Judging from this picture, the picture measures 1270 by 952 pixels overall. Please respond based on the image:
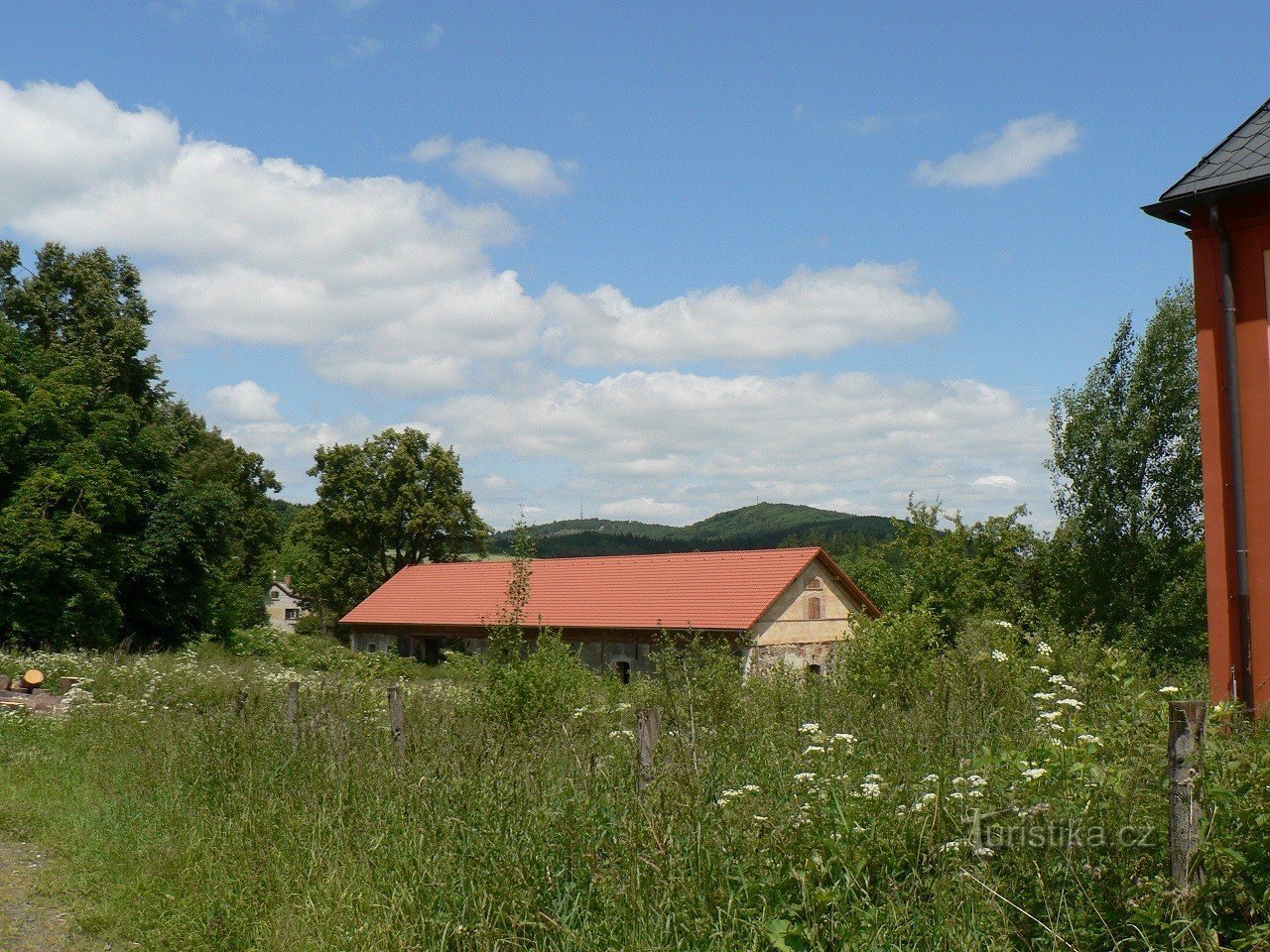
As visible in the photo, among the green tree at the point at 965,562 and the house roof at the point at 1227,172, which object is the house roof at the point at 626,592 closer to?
the green tree at the point at 965,562

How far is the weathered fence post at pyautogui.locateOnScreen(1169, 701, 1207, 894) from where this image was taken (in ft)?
11.5

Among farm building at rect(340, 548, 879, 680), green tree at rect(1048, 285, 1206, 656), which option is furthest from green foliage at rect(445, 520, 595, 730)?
green tree at rect(1048, 285, 1206, 656)

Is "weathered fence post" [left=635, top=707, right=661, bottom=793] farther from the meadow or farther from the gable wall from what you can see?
the gable wall

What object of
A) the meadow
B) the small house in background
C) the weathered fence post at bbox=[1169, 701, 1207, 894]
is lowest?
the small house in background

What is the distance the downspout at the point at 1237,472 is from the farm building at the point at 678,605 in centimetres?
1979

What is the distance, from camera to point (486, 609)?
1545 inches

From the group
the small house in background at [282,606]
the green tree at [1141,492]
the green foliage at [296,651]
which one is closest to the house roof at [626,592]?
the green foliage at [296,651]

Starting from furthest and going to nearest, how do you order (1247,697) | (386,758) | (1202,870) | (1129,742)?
(1247,697) → (386,758) → (1129,742) → (1202,870)

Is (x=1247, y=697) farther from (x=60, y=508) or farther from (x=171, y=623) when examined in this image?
(x=171, y=623)

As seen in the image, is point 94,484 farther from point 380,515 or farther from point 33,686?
point 380,515

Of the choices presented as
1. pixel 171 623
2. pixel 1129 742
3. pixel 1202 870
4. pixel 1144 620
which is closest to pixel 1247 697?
pixel 1129 742

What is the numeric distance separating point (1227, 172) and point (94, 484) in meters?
26.7

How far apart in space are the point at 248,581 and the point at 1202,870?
57.5 meters

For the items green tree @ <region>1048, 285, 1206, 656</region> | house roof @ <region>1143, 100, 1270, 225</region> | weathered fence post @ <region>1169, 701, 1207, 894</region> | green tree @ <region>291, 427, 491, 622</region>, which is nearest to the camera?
weathered fence post @ <region>1169, 701, 1207, 894</region>
